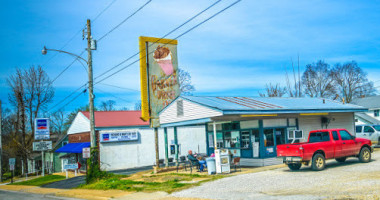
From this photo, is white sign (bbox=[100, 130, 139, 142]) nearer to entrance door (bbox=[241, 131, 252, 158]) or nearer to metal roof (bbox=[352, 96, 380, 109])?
entrance door (bbox=[241, 131, 252, 158])

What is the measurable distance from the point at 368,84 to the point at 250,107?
54491 millimetres

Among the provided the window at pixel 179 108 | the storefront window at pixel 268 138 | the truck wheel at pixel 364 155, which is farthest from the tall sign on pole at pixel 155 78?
the truck wheel at pixel 364 155

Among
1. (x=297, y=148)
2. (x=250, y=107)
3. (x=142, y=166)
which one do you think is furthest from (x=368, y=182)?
(x=142, y=166)

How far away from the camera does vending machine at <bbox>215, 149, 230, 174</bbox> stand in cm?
1824

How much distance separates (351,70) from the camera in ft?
214

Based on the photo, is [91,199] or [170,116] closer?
[91,199]

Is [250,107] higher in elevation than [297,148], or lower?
higher

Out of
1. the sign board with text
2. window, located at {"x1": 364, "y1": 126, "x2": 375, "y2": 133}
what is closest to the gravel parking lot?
the sign board with text

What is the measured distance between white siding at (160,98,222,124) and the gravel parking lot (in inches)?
176

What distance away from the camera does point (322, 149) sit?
649 inches

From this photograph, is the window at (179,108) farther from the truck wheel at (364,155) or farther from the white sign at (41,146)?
the white sign at (41,146)

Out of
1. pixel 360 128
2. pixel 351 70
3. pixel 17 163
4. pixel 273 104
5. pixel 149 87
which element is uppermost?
pixel 351 70

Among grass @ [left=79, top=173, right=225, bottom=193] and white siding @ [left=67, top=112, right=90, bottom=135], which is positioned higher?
white siding @ [left=67, top=112, right=90, bottom=135]

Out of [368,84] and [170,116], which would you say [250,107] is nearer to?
[170,116]
